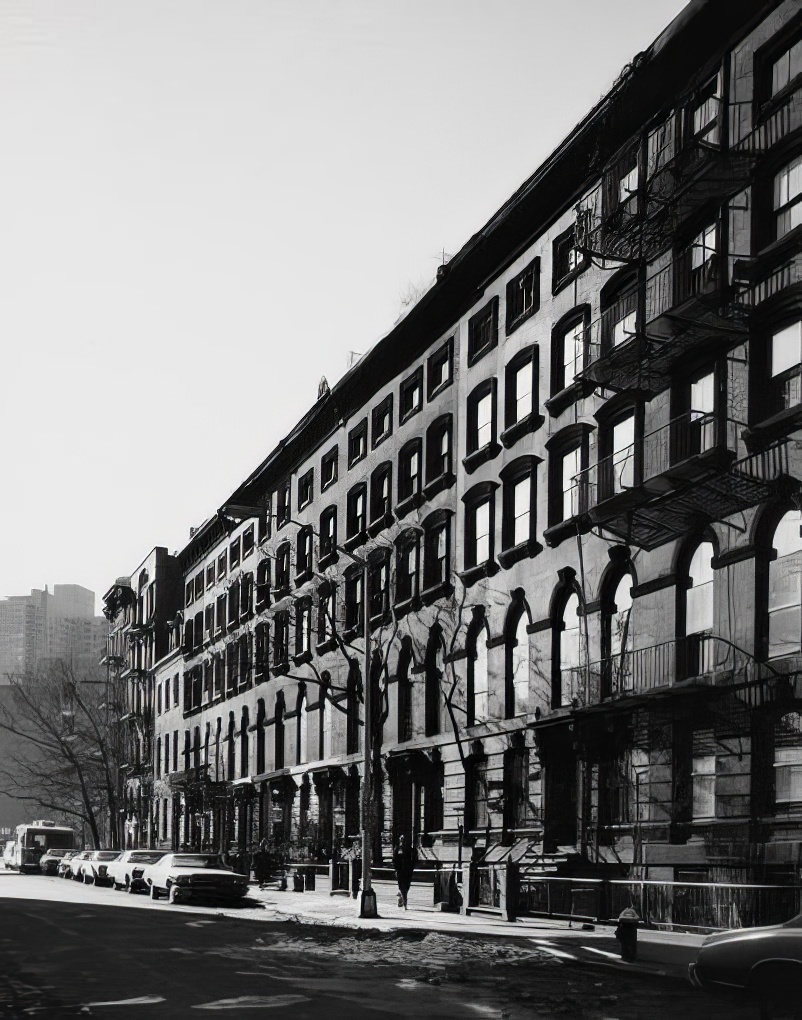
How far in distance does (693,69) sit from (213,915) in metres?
22.0

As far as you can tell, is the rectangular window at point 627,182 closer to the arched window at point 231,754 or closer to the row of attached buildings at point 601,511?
the row of attached buildings at point 601,511

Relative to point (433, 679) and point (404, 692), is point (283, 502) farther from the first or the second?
point (433, 679)

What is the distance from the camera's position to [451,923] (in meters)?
29.5

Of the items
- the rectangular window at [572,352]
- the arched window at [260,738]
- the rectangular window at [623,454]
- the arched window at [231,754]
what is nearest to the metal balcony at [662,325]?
the rectangular window at [572,352]

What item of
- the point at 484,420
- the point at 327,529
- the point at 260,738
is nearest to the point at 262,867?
the point at 260,738

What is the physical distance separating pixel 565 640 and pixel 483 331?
10.8 metres

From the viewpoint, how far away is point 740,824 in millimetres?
25953

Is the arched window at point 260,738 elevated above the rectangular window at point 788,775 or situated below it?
below

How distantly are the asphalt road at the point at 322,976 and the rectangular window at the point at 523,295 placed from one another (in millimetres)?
16922

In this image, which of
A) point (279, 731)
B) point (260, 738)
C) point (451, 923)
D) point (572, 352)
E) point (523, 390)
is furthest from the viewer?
point (260, 738)

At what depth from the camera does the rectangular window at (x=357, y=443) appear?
165ft

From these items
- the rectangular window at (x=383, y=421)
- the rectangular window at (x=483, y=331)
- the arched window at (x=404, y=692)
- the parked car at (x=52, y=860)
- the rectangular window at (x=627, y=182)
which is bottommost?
the parked car at (x=52, y=860)

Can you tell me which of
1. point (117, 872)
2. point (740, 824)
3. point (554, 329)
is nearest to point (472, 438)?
point (554, 329)

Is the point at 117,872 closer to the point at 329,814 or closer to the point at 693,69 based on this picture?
the point at 329,814
